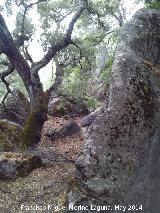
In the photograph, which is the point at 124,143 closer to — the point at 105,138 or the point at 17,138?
the point at 105,138

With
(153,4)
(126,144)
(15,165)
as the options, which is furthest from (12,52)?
(126,144)

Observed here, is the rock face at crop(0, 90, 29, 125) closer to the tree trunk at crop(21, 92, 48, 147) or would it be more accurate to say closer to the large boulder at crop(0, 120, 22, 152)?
the large boulder at crop(0, 120, 22, 152)

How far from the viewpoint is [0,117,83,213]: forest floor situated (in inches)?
299

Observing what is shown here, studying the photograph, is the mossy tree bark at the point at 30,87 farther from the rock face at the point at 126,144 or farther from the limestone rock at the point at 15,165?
the rock face at the point at 126,144

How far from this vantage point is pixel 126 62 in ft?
20.1

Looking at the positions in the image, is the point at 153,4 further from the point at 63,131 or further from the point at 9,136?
the point at 63,131

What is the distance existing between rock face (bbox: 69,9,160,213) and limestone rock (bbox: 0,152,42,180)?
457 cm

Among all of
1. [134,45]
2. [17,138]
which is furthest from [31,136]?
[134,45]

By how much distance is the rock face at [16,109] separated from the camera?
1711 cm

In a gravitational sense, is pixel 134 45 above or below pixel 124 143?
above

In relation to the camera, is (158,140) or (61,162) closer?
(158,140)

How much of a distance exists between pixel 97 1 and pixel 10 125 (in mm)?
7100

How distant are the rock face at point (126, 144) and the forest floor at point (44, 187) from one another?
3.08 ft

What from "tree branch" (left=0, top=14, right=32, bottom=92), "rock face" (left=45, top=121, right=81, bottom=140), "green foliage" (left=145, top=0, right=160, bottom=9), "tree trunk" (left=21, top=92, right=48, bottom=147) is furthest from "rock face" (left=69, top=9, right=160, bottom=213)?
"rock face" (left=45, top=121, right=81, bottom=140)
